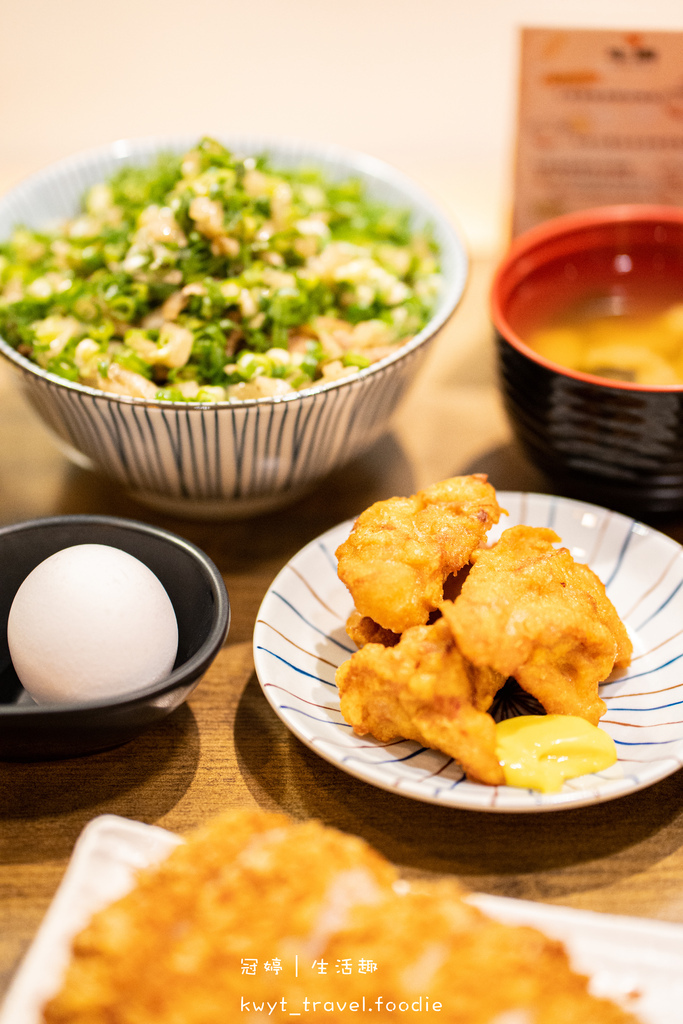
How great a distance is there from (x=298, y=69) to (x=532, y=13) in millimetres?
926

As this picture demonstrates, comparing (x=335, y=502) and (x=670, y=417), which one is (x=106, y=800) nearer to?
(x=335, y=502)

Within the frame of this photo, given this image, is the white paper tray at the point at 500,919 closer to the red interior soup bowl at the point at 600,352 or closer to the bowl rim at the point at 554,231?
the red interior soup bowl at the point at 600,352

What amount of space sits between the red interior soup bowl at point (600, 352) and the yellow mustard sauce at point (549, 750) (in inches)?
22.4

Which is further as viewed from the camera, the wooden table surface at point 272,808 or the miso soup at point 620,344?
the miso soup at point 620,344

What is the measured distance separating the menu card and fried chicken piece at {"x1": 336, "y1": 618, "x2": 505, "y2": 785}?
142 centimetres

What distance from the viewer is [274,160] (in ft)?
7.15

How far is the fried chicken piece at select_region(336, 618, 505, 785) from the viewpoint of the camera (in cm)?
112

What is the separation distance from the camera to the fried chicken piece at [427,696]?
1.12m

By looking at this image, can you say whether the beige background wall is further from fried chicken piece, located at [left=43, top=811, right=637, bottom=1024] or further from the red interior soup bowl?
fried chicken piece, located at [left=43, top=811, right=637, bottom=1024]

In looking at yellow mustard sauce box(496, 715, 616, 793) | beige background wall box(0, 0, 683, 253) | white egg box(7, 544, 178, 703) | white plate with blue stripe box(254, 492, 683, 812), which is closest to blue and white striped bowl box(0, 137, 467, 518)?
white plate with blue stripe box(254, 492, 683, 812)

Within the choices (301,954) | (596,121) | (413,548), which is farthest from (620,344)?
(301,954)

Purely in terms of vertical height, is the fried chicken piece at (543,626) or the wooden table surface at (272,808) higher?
the fried chicken piece at (543,626)

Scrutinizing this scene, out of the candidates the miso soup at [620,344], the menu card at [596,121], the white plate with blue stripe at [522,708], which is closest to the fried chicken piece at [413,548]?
the white plate with blue stripe at [522,708]

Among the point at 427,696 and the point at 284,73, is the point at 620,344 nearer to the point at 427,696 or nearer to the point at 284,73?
the point at 427,696
